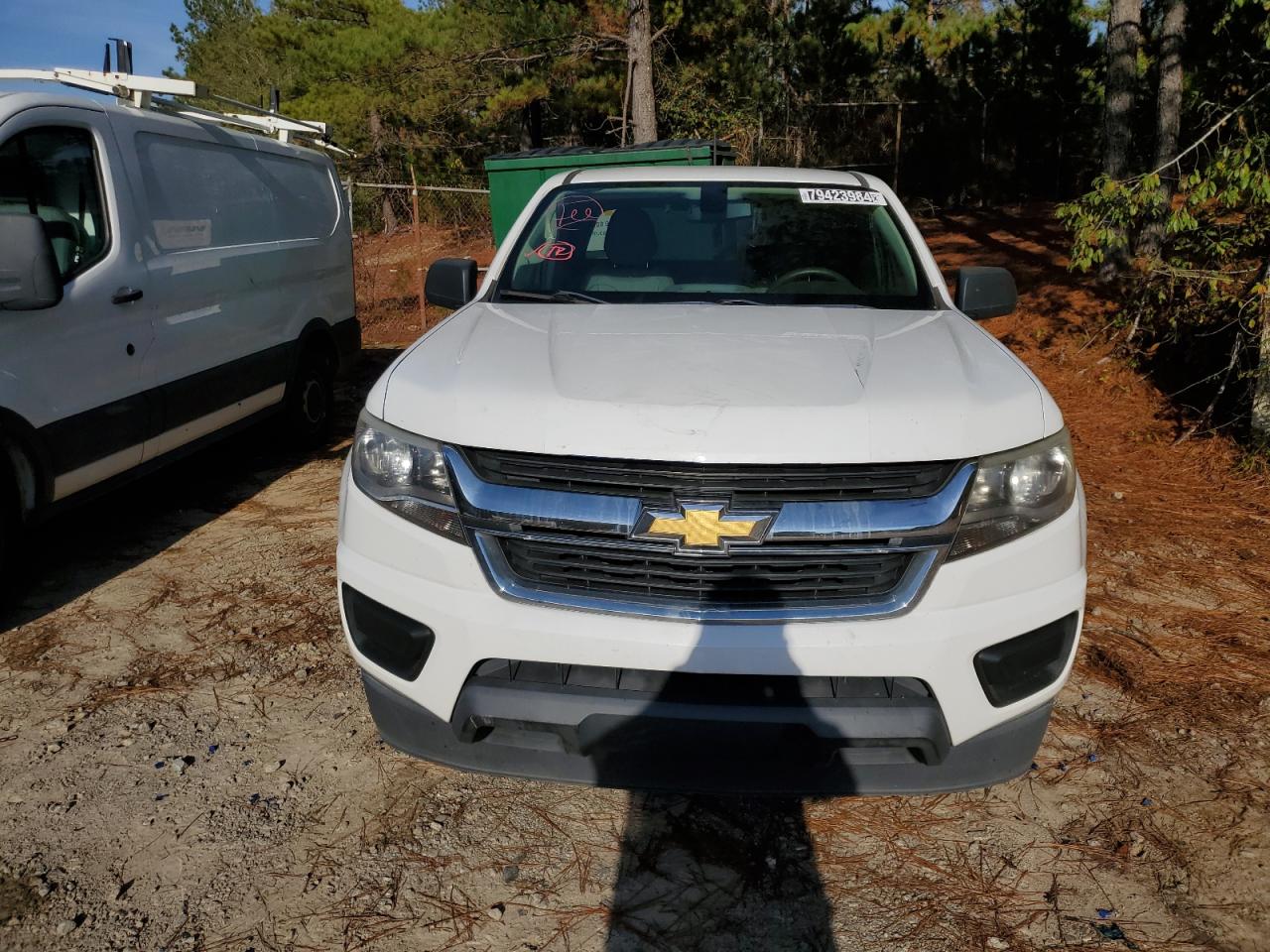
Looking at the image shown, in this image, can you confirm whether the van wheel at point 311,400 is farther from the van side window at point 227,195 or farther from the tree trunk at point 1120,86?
the tree trunk at point 1120,86

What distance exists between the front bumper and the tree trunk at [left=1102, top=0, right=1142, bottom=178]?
7.92 meters

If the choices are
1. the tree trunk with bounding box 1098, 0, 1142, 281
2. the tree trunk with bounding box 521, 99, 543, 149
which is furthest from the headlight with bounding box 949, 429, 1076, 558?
the tree trunk with bounding box 521, 99, 543, 149

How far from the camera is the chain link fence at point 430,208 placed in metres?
18.7

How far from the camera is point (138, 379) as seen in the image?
4469 millimetres

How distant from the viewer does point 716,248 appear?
3617mm

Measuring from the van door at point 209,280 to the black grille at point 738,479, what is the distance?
319 cm

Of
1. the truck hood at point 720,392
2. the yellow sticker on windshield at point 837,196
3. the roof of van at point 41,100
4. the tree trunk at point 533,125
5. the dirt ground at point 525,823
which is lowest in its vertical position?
the dirt ground at point 525,823

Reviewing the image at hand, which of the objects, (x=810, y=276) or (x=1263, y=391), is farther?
(x=1263, y=391)

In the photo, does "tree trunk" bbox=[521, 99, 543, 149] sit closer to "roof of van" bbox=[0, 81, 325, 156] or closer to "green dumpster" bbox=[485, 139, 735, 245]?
"green dumpster" bbox=[485, 139, 735, 245]

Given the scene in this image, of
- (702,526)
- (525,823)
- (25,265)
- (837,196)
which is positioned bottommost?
(525,823)

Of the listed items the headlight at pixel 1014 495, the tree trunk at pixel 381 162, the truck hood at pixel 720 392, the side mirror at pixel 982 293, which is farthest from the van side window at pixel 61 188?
the tree trunk at pixel 381 162

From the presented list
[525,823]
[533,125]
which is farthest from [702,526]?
[533,125]

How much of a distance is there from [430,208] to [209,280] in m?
16.1

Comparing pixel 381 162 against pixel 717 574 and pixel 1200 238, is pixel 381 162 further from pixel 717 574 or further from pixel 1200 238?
pixel 717 574
